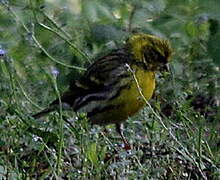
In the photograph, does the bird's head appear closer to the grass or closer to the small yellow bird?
the small yellow bird

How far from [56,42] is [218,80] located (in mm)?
1156

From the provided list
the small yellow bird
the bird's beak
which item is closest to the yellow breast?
the small yellow bird

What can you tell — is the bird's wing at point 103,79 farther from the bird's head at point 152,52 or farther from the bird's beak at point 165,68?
the bird's beak at point 165,68

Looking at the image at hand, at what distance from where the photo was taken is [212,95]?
6.88 metres

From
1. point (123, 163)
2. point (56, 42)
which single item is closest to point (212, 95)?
point (56, 42)

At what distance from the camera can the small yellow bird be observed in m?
6.14

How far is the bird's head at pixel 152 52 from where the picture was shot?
20.9 feet

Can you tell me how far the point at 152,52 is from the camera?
6.43 meters

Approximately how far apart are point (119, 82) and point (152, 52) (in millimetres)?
352

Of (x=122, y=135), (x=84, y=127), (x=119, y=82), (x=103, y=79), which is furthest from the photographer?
(x=103, y=79)

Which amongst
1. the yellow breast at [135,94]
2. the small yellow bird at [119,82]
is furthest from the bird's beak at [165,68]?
the yellow breast at [135,94]

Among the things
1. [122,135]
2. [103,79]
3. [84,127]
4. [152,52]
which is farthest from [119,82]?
[84,127]

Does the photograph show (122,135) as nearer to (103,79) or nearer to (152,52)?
(103,79)

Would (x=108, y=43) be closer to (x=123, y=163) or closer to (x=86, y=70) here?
(x=86, y=70)
